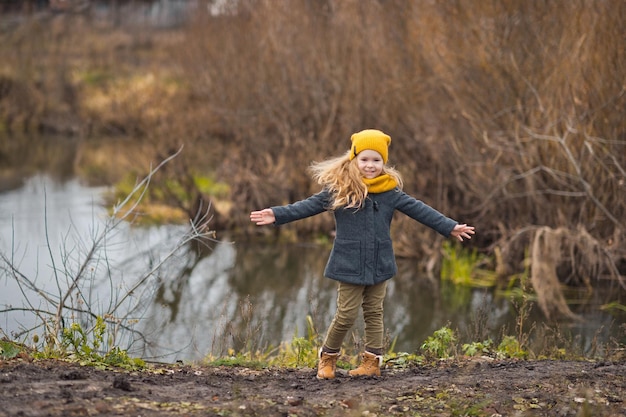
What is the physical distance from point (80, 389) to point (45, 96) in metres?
30.6

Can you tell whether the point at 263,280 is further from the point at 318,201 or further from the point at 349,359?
the point at 318,201

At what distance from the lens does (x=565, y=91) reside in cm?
1109

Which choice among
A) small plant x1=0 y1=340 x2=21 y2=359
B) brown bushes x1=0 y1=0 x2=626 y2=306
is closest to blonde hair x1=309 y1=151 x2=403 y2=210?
small plant x1=0 y1=340 x2=21 y2=359

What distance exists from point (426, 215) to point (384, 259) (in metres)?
0.38

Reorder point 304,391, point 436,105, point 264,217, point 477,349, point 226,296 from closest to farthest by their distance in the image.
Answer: point 304,391
point 264,217
point 477,349
point 226,296
point 436,105

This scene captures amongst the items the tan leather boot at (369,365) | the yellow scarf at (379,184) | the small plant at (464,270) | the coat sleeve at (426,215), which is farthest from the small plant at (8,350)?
the small plant at (464,270)

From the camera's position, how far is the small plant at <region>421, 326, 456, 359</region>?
663cm

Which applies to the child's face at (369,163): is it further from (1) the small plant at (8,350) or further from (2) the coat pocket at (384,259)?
(1) the small plant at (8,350)

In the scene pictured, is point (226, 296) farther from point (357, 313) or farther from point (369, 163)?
point (369, 163)

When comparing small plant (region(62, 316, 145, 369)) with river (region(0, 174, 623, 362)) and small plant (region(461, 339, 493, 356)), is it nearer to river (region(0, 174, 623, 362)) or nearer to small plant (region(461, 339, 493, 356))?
river (region(0, 174, 623, 362))

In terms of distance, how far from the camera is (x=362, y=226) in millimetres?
5691

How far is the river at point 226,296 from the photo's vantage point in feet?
28.2

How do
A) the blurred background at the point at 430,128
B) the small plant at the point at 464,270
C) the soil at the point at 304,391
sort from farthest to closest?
the small plant at the point at 464,270 → the blurred background at the point at 430,128 → the soil at the point at 304,391

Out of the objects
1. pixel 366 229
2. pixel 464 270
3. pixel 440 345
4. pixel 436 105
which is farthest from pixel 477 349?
pixel 436 105
